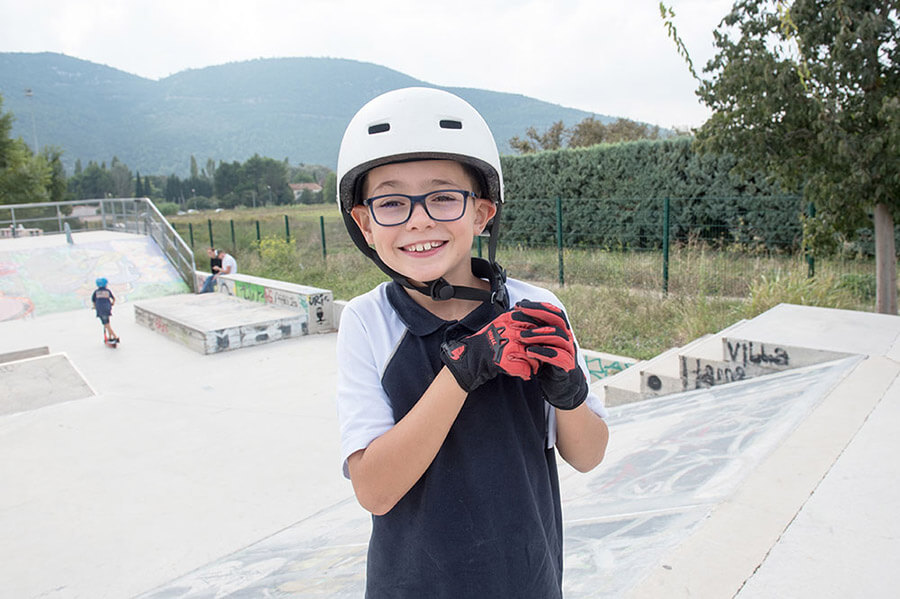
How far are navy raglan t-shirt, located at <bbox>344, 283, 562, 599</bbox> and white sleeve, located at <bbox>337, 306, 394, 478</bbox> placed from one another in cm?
3

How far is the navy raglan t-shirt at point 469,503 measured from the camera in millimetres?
1222

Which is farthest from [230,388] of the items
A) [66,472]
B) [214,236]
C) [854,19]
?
[214,236]

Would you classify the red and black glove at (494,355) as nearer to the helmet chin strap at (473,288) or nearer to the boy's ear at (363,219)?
the helmet chin strap at (473,288)

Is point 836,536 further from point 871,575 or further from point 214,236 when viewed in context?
point 214,236

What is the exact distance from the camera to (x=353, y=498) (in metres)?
4.52

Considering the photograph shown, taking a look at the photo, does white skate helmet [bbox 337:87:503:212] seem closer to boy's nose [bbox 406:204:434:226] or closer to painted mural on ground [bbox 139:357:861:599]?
boy's nose [bbox 406:204:434:226]

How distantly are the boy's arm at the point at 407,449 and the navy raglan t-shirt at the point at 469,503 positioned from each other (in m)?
0.06

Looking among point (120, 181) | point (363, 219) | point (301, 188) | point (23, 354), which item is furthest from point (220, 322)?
point (120, 181)

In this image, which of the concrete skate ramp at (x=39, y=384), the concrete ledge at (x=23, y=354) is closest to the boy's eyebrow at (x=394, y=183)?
the concrete skate ramp at (x=39, y=384)

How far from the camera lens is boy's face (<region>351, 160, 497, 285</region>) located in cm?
133

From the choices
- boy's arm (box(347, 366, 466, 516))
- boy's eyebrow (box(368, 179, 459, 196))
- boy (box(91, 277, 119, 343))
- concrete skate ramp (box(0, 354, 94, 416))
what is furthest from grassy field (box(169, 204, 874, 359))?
boy's arm (box(347, 366, 466, 516))

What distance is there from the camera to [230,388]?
7.92 meters

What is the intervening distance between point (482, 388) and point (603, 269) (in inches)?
404

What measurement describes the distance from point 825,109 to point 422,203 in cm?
632
